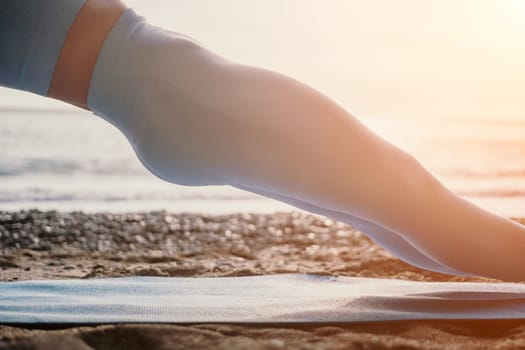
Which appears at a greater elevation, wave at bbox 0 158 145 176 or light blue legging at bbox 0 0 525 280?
wave at bbox 0 158 145 176

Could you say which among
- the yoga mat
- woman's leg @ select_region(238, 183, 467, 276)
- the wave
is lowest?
the yoga mat

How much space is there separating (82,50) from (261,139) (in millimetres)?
294

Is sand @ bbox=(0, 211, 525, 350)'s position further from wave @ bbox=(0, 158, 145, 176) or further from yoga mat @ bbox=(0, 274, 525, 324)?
wave @ bbox=(0, 158, 145, 176)

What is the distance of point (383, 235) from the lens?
4.07 ft

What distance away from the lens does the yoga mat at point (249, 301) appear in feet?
3.33

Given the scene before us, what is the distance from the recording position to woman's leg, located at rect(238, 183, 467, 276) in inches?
48.3

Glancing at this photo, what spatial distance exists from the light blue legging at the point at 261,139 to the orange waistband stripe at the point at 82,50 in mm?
14

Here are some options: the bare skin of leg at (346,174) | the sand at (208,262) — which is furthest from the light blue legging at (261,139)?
the sand at (208,262)

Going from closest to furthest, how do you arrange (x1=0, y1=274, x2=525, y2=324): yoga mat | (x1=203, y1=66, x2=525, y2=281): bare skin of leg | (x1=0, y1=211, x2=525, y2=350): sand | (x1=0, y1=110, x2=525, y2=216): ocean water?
(x1=0, y1=211, x2=525, y2=350): sand < (x1=0, y1=274, x2=525, y2=324): yoga mat < (x1=203, y1=66, x2=525, y2=281): bare skin of leg < (x1=0, y1=110, x2=525, y2=216): ocean water

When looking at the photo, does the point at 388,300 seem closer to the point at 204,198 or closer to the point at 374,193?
the point at 374,193

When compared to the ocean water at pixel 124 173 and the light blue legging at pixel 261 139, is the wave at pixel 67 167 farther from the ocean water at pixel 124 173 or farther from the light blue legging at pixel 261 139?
the light blue legging at pixel 261 139

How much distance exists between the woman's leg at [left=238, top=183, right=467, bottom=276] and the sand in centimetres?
23

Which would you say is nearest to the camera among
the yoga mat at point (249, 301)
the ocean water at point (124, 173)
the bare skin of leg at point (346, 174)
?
the yoga mat at point (249, 301)

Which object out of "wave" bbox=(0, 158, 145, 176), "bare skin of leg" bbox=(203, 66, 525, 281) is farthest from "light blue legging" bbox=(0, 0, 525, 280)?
"wave" bbox=(0, 158, 145, 176)
